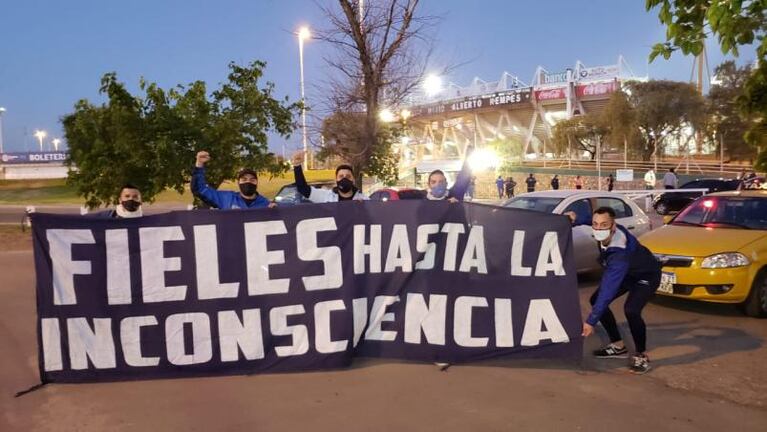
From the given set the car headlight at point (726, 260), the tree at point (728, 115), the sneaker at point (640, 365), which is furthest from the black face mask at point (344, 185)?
the tree at point (728, 115)

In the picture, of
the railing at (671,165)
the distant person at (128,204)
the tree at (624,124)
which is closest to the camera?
the distant person at (128,204)

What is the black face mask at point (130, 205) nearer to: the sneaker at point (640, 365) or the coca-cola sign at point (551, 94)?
the sneaker at point (640, 365)

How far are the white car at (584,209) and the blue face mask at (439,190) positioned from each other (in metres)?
3.27

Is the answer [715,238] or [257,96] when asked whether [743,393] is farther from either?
[257,96]

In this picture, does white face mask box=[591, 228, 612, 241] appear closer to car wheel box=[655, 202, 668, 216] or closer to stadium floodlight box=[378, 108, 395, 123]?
stadium floodlight box=[378, 108, 395, 123]

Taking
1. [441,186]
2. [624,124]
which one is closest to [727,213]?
[441,186]

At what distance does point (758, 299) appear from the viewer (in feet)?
23.4

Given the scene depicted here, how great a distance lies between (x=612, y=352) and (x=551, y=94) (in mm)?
59189

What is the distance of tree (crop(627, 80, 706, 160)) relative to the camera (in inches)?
1799

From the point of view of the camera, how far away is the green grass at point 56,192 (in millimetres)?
44656

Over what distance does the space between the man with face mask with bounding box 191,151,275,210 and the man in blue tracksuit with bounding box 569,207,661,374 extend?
9.94ft

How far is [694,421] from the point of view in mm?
4297

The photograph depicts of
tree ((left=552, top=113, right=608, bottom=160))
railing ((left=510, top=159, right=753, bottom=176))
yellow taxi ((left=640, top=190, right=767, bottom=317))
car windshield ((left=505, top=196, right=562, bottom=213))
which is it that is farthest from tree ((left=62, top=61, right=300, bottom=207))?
tree ((left=552, top=113, right=608, bottom=160))

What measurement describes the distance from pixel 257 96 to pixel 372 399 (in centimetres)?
871
